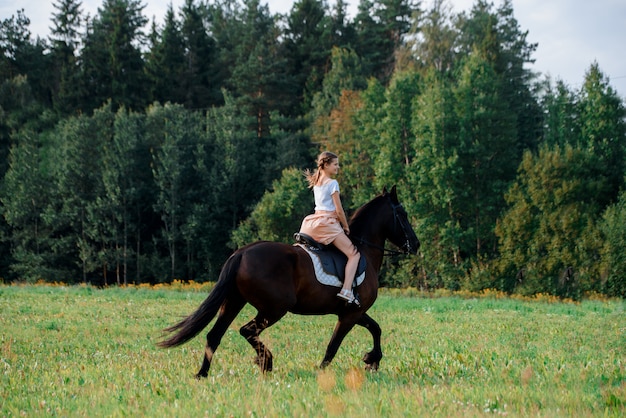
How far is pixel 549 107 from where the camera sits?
49.6 m

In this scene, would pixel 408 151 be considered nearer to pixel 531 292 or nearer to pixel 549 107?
pixel 549 107

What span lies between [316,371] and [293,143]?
5141 centimetres

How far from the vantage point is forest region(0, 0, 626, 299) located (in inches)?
1802

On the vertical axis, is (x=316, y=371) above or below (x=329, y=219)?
below

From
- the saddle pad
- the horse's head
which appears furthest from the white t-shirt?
the horse's head

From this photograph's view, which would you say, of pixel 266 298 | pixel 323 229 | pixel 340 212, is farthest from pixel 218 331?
pixel 340 212

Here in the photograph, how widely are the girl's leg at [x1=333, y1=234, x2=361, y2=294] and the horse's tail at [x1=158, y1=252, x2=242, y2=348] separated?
1513 mm

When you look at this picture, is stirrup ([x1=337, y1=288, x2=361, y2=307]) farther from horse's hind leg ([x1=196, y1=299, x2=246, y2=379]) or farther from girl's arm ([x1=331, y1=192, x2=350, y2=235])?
horse's hind leg ([x1=196, y1=299, x2=246, y2=379])

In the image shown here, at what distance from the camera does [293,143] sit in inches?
2345

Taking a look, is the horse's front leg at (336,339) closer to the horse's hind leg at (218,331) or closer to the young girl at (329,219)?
the young girl at (329,219)

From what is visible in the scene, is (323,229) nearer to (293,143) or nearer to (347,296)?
(347,296)

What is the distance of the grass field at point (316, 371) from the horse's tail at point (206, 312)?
20.7 inches

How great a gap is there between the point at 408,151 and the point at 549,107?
10997 millimetres

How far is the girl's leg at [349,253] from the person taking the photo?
918cm
